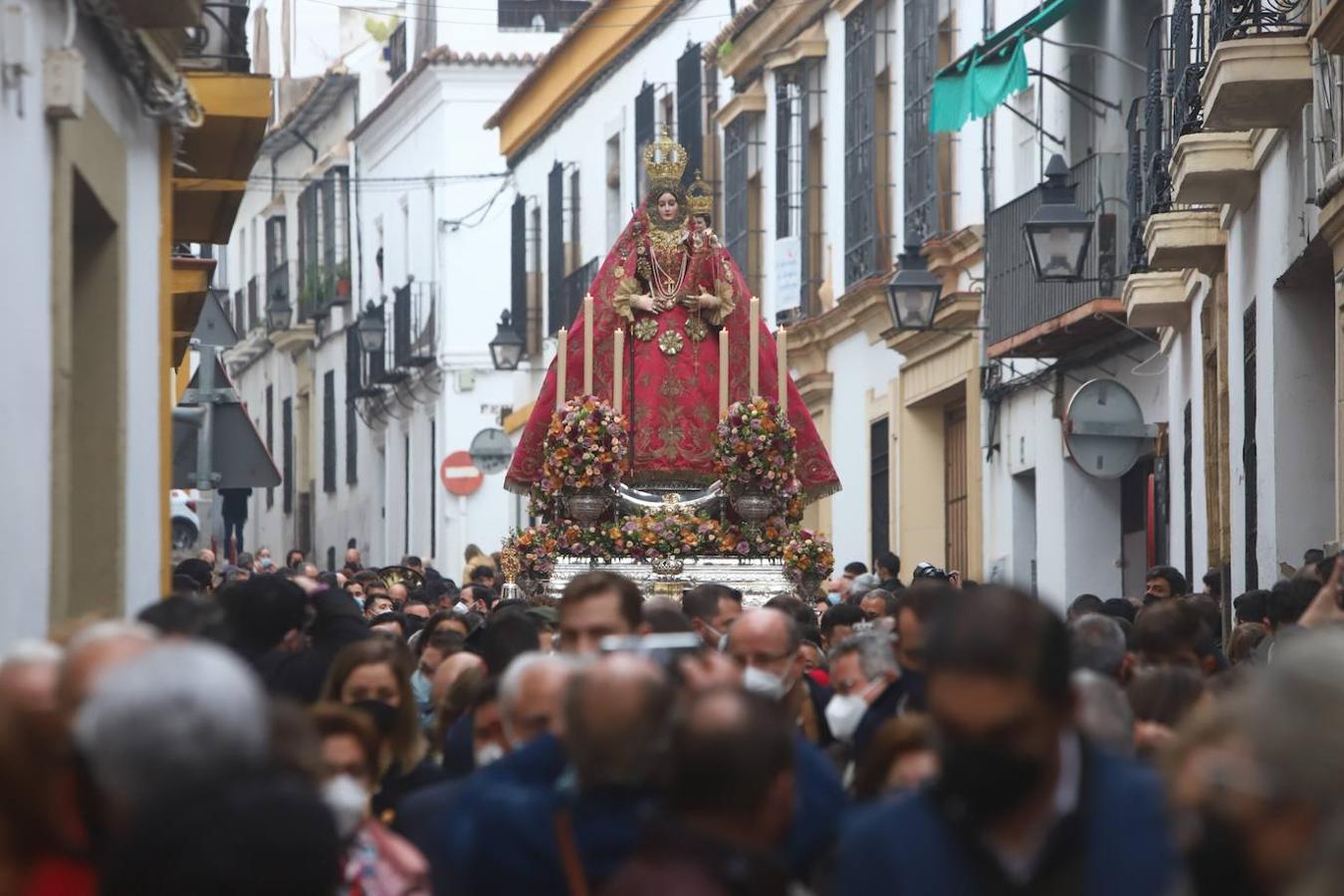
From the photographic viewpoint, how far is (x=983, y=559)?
22.6 m

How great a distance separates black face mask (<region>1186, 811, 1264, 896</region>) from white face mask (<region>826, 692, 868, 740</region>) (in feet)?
11.1

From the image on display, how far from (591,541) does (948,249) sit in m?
8.12

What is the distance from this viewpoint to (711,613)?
9.39 m

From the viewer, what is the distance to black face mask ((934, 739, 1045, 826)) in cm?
411

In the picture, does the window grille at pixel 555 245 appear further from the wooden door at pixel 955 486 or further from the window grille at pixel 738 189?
the wooden door at pixel 955 486

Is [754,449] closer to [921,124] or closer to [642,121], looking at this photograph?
[921,124]

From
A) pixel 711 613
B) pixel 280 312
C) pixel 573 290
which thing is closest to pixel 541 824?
pixel 711 613

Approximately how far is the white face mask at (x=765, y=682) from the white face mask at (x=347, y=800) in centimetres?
101

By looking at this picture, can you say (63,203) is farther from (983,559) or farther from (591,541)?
(983,559)

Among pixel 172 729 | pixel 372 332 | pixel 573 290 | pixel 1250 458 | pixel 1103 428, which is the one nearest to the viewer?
pixel 172 729

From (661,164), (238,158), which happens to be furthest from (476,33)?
(238,158)

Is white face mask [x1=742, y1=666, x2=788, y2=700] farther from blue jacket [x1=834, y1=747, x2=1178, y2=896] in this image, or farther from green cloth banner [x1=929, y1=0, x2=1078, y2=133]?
green cloth banner [x1=929, y1=0, x2=1078, y2=133]

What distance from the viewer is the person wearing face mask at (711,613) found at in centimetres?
927

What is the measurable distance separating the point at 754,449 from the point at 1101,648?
7.20 metres
